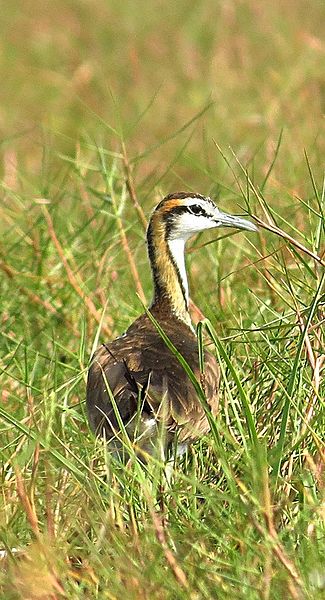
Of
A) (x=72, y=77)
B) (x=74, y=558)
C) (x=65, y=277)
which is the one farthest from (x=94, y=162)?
(x=74, y=558)

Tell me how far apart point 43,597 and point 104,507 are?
315 mm

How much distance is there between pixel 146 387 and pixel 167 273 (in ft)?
2.47

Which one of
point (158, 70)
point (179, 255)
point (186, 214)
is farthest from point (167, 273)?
point (158, 70)

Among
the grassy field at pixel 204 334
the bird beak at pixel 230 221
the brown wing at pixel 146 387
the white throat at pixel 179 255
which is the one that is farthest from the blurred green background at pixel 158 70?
the brown wing at pixel 146 387

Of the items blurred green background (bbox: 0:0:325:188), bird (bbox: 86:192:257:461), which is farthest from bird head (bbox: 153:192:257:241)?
blurred green background (bbox: 0:0:325:188)

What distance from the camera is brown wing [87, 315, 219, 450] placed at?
364 cm

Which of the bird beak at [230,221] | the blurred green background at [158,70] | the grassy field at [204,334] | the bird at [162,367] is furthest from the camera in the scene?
the blurred green background at [158,70]

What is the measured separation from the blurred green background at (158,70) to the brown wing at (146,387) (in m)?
3.72

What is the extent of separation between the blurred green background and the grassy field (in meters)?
0.03

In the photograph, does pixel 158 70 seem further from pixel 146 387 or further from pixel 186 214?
pixel 146 387

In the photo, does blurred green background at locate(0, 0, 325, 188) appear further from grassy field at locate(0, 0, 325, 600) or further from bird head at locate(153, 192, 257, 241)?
bird head at locate(153, 192, 257, 241)

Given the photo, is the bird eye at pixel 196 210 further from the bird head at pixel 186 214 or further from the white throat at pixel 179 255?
the white throat at pixel 179 255

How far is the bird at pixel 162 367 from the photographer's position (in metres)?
3.61

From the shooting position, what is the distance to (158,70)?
10844 mm
